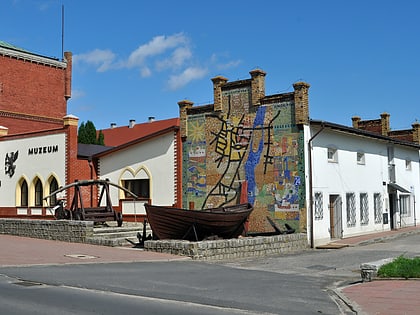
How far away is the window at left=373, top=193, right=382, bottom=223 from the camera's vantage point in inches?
1160

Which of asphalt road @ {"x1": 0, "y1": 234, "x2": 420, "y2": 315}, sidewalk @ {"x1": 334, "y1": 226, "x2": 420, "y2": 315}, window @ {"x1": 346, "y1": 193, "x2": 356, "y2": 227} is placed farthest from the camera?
window @ {"x1": 346, "y1": 193, "x2": 356, "y2": 227}

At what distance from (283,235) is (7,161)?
61.0ft

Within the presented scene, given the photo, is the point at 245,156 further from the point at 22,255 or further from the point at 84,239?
the point at 22,255

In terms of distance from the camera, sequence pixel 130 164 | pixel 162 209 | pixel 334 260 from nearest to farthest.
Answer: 1. pixel 334 260
2. pixel 162 209
3. pixel 130 164

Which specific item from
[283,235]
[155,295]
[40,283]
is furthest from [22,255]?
[283,235]

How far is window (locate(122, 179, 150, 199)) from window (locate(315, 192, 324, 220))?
9.14 m

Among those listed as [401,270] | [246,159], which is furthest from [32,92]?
[401,270]

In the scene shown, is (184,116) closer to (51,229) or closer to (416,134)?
(51,229)

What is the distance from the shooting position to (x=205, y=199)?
2611 cm

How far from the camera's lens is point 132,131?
191ft

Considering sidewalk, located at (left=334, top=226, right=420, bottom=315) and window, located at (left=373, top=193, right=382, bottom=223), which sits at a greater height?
window, located at (left=373, top=193, right=382, bottom=223)

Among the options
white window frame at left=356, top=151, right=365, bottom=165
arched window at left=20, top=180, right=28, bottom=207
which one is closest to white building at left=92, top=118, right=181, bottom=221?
arched window at left=20, top=180, right=28, bottom=207

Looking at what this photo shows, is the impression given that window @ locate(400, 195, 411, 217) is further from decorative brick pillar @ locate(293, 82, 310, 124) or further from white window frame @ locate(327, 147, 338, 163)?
decorative brick pillar @ locate(293, 82, 310, 124)

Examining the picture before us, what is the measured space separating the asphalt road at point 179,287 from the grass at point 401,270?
1.15m
